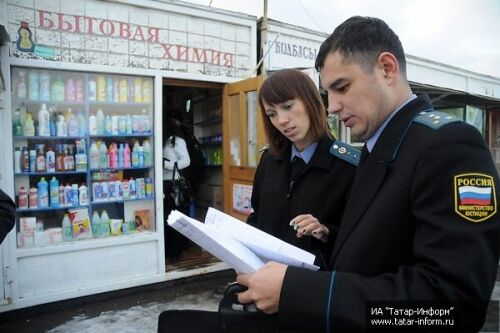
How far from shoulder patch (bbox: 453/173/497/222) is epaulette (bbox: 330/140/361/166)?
3.18 ft

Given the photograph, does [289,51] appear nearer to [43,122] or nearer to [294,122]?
A: [43,122]

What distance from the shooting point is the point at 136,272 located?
4430mm

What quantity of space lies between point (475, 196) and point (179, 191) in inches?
181

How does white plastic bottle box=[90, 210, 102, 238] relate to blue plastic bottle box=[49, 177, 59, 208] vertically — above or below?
below

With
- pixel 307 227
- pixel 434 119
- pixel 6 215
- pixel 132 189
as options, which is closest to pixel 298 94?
pixel 307 227

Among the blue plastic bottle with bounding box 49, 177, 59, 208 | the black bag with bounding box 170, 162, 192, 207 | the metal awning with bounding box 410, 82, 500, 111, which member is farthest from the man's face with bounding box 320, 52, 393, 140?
the metal awning with bounding box 410, 82, 500, 111

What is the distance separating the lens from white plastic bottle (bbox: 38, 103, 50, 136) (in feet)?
13.2

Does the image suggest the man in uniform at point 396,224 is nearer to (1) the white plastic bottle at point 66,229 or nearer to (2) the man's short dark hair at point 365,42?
(2) the man's short dark hair at point 365,42

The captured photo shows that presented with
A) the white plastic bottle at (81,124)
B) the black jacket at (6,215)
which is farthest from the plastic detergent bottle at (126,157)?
the black jacket at (6,215)

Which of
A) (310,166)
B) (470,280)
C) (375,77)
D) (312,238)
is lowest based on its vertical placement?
(312,238)

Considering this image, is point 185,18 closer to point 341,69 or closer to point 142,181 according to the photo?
point 142,181

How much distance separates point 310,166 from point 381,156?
2.50 ft

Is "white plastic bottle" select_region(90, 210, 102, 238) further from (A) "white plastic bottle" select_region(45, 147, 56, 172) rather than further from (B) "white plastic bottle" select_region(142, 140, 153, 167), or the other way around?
(B) "white plastic bottle" select_region(142, 140, 153, 167)

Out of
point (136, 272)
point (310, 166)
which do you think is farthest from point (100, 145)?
point (310, 166)
